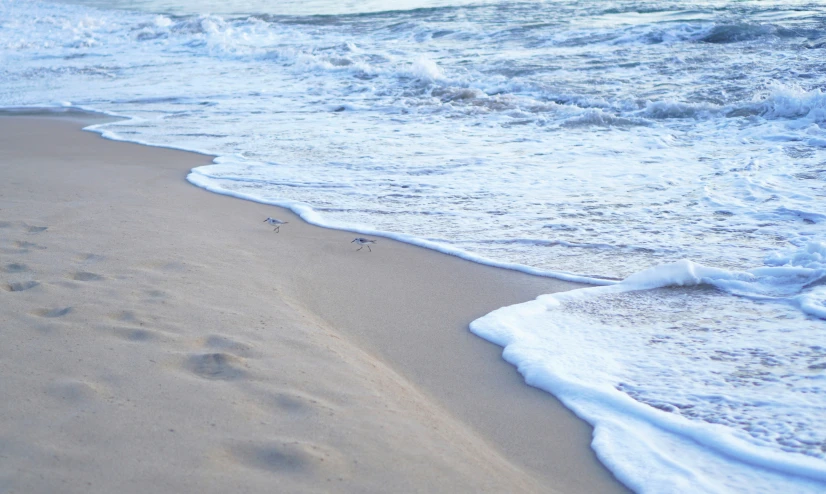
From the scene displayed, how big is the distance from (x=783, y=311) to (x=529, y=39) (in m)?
11.9

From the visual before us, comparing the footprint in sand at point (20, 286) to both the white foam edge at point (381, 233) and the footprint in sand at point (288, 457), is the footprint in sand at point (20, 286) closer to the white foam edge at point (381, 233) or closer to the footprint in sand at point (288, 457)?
the footprint in sand at point (288, 457)

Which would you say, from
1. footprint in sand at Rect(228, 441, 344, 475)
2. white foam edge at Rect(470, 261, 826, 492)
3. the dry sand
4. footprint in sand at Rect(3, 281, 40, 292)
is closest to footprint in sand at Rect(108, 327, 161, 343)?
the dry sand

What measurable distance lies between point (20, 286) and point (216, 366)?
3.94 ft

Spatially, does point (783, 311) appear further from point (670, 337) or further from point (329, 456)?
point (329, 456)

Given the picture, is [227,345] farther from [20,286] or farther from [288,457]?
[20,286]

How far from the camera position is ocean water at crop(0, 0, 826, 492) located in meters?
2.68

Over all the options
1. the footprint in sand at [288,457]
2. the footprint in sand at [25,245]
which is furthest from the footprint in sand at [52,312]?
the footprint in sand at [288,457]

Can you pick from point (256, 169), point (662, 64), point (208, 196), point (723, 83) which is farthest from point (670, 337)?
point (662, 64)

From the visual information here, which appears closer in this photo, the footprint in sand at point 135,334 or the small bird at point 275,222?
the footprint in sand at point 135,334

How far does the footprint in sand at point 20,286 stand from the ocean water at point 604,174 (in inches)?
77.6

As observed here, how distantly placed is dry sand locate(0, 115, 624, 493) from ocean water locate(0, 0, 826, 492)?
0.77ft

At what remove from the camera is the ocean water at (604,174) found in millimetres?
2684

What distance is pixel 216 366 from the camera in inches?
103

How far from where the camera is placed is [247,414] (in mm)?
2307
